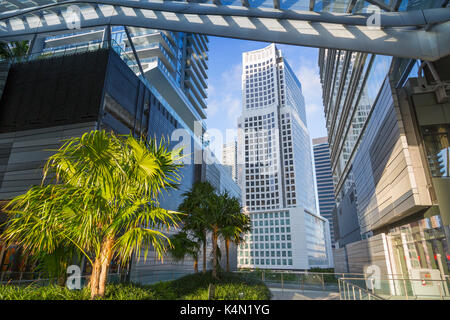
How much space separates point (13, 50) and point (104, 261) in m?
25.7

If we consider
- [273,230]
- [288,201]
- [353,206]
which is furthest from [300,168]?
[353,206]

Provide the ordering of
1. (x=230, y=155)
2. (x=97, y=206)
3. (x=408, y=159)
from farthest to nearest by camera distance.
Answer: (x=230, y=155)
(x=408, y=159)
(x=97, y=206)

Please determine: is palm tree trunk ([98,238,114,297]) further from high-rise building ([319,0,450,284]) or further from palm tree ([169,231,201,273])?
high-rise building ([319,0,450,284])

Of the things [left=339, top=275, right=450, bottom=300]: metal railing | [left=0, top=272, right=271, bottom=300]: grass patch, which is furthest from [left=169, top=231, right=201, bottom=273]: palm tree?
[left=339, top=275, right=450, bottom=300]: metal railing

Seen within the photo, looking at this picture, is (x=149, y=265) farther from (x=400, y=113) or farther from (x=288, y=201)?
(x=288, y=201)

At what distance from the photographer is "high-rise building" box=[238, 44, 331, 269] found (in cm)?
9338

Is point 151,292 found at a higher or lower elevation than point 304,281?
higher

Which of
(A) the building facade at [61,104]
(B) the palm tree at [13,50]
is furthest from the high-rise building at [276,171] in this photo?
(B) the palm tree at [13,50]

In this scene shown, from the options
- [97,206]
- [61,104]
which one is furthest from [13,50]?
[97,206]

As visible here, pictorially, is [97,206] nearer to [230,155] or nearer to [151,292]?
[151,292]

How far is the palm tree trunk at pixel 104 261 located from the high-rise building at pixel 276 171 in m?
80.3

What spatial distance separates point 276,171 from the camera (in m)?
103

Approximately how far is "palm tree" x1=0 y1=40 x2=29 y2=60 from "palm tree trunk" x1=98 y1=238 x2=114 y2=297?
2253 cm

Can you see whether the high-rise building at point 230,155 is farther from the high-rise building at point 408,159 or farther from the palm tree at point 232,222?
the palm tree at point 232,222
